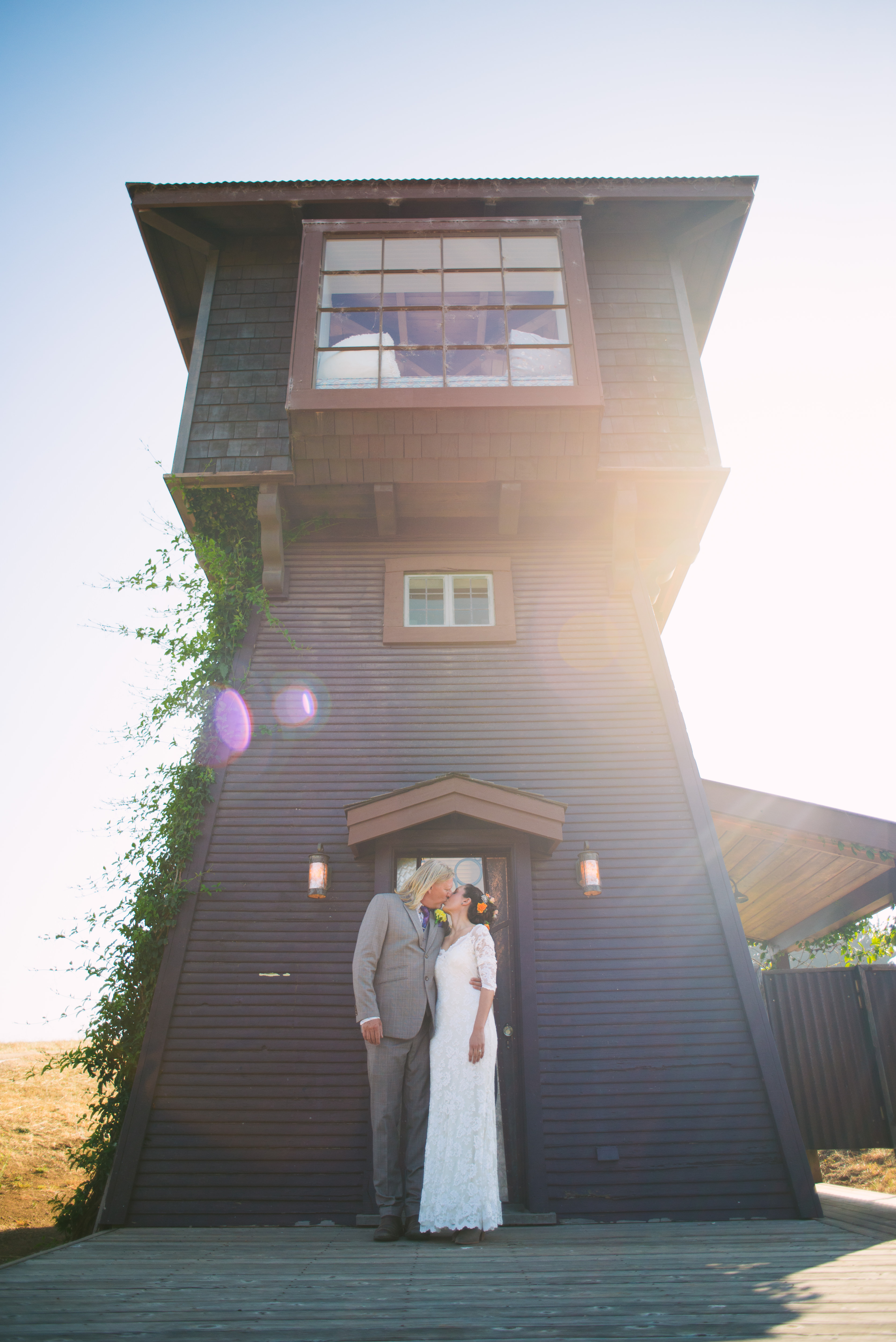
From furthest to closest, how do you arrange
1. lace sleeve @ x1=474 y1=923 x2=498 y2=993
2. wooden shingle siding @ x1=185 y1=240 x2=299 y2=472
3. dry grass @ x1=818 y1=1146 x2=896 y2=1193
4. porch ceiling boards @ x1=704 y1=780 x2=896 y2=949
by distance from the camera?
dry grass @ x1=818 y1=1146 x2=896 y2=1193 → wooden shingle siding @ x1=185 y1=240 x2=299 y2=472 → porch ceiling boards @ x1=704 y1=780 x2=896 y2=949 → lace sleeve @ x1=474 y1=923 x2=498 y2=993

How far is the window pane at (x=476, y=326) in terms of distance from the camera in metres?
7.14

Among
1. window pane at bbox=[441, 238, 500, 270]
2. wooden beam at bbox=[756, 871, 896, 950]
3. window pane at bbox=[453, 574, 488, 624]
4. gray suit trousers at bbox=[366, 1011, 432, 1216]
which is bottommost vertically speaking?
gray suit trousers at bbox=[366, 1011, 432, 1216]

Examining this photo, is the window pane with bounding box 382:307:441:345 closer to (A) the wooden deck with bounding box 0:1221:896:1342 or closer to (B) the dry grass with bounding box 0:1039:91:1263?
(B) the dry grass with bounding box 0:1039:91:1263

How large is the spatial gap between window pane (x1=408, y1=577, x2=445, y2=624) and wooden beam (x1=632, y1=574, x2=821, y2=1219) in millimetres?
1732

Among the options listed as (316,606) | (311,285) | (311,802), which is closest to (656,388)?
(311,285)

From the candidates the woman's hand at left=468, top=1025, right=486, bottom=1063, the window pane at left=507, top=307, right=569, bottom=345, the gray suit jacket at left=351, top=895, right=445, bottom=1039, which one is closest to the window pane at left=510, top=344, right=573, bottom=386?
the window pane at left=507, top=307, right=569, bottom=345

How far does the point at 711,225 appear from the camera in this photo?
25.8 feet

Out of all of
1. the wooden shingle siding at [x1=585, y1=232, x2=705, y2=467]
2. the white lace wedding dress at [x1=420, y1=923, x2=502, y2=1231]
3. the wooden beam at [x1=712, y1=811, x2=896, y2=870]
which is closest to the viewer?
the white lace wedding dress at [x1=420, y1=923, x2=502, y2=1231]

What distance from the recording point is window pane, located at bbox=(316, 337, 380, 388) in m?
6.71

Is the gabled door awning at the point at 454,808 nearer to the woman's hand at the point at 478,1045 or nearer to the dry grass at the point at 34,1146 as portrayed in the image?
the woman's hand at the point at 478,1045

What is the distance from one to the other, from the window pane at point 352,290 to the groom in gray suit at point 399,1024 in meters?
5.36

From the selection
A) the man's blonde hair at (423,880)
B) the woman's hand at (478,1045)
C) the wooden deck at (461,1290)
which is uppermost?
the man's blonde hair at (423,880)

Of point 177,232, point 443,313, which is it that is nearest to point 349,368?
point 443,313

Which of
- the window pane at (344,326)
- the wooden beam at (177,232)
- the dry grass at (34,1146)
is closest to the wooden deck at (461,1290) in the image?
the dry grass at (34,1146)
